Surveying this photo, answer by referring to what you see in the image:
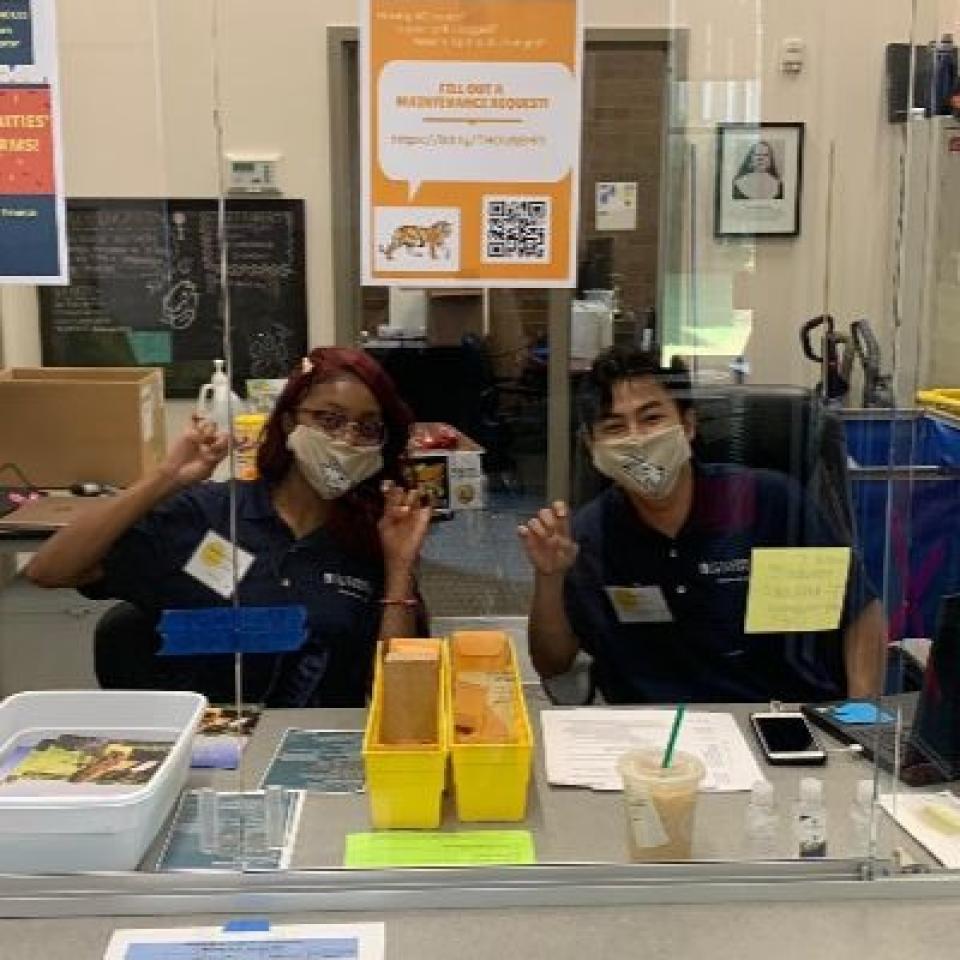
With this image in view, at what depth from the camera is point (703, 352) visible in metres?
3.06

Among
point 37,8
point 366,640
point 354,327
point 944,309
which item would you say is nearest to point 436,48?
point 37,8

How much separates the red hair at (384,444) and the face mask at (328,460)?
0.07 ft

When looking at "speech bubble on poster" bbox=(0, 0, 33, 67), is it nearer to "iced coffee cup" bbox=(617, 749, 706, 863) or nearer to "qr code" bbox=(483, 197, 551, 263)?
"qr code" bbox=(483, 197, 551, 263)

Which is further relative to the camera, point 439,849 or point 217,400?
point 217,400

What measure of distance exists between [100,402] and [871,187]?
5.99 ft

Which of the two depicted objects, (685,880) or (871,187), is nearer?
(685,880)

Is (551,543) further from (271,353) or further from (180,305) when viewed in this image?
(180,305)

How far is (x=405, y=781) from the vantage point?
134 centimetres

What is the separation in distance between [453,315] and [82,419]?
2.72ft

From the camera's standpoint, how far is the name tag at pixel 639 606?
2082 millimetres

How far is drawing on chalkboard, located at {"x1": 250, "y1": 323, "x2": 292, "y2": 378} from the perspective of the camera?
2.23 meters

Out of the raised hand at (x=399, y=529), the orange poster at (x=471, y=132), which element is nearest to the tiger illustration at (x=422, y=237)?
the orange poster at (x=471, y=132)

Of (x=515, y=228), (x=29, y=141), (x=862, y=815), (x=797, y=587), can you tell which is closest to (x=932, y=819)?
(x=862, y=815)

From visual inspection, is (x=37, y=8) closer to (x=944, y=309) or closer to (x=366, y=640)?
(x=366, y=640)
